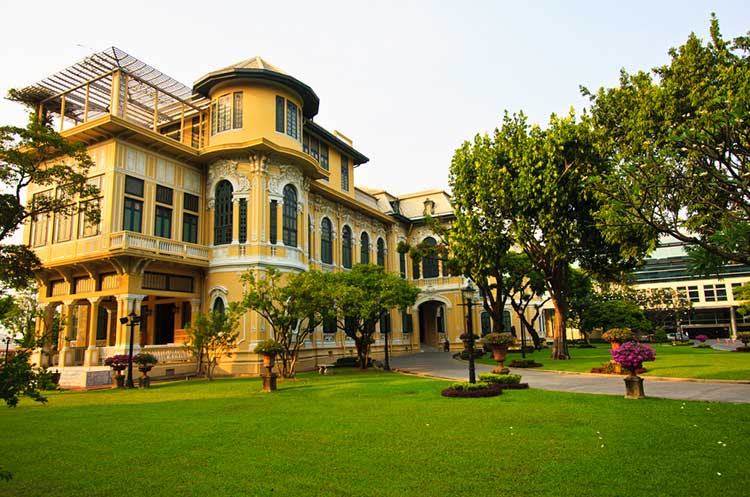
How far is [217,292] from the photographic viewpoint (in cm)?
2389

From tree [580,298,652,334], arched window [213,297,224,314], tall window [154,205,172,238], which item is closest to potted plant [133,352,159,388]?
arched window [213,297,224,314]

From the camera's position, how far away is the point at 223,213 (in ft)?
81.5

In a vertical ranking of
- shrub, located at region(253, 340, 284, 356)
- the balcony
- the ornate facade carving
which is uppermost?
the ornate facade carving

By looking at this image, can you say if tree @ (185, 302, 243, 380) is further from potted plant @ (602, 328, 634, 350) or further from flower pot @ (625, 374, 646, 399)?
potted plant @ (602, 328, 634, 350)

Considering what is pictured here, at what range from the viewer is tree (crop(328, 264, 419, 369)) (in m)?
23.0

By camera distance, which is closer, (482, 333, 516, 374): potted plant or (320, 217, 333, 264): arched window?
(482, 333, 516, 374): potted plant

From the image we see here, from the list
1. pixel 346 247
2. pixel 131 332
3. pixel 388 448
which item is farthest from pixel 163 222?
pixel 388 448

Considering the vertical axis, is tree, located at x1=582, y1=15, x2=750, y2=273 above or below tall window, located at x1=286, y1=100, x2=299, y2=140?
below

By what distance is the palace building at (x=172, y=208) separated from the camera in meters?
21.4

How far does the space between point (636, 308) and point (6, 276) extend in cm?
4974

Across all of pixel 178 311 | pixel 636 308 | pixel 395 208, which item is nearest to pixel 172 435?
pixel 178 311

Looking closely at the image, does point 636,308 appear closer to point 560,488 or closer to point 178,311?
point 178,311

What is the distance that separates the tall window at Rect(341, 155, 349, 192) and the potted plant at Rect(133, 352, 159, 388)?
17.7m

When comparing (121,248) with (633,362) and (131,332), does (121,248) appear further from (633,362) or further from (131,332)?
(633,362)
